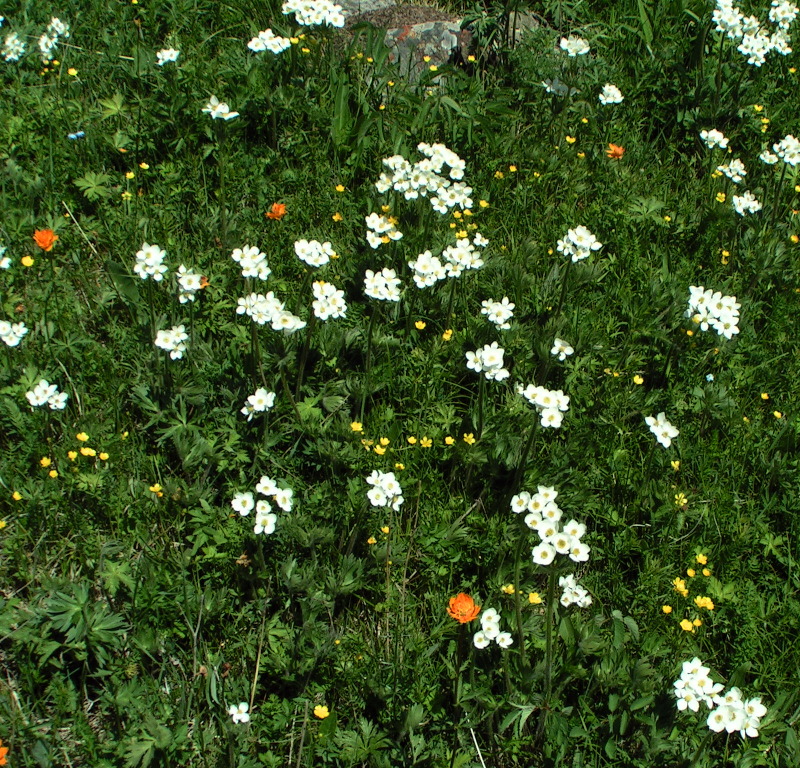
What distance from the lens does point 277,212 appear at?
12.4 feet

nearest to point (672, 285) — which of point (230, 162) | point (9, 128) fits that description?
point (230, 162)

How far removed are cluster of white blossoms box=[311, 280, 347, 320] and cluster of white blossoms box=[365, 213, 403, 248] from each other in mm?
482

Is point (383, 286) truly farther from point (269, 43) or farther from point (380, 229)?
point (269, 43)

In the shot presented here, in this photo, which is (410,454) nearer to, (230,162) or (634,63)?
(230,162)

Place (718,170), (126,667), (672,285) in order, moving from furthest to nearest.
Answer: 1. (718,170)
2. (672,285)
3. (126,667)

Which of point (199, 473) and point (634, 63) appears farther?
point (634, 63)

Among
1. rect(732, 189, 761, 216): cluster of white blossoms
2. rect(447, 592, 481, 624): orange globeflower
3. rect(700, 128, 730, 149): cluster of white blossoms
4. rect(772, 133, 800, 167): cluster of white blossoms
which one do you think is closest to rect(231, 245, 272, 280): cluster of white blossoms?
rect(447, 592, 481, 624): orange globeflower

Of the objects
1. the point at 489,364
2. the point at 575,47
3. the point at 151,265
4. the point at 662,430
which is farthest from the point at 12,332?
the point at 575,47

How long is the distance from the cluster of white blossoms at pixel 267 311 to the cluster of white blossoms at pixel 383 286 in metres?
0.44

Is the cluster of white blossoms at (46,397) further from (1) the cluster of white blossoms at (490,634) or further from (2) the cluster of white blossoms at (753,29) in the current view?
(2) the cluster of white blossoms at (753,29)

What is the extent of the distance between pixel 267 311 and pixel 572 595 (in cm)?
158

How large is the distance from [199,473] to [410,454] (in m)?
0.86

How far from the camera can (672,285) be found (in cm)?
384

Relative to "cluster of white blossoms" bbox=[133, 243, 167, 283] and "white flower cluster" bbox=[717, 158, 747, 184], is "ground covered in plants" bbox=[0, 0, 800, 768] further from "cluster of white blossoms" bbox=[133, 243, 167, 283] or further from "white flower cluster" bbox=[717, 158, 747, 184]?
"white flower cluster" bbox=[717, 158, 747, 184]
